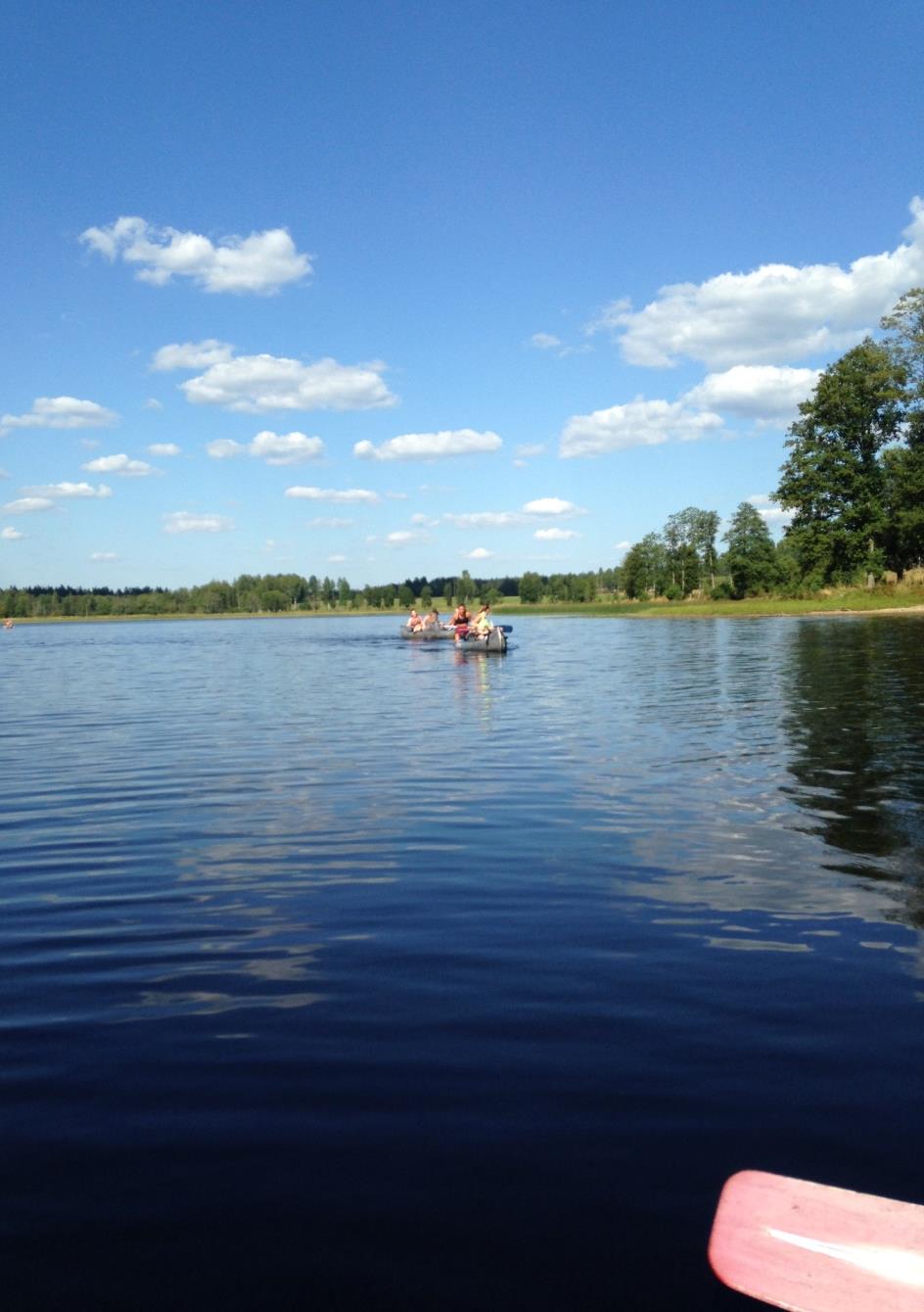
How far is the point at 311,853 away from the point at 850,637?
42127mm

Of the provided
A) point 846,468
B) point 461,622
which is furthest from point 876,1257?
point 846,468

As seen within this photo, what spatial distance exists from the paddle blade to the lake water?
0.14 meters

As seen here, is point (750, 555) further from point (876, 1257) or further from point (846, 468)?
point (876, 1257)

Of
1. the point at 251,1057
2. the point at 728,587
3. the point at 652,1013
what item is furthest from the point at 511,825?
the point at 728,587

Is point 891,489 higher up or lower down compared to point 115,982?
higher up

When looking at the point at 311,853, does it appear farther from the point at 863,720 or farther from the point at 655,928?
the point at 863,720

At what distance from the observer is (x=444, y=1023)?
20.4 feet

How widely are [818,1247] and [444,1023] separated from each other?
2849 mm

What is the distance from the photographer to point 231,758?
1797 centimetres

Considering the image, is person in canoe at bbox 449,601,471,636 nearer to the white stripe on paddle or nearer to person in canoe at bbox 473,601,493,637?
person in canoe at bbox 473,601,493,637

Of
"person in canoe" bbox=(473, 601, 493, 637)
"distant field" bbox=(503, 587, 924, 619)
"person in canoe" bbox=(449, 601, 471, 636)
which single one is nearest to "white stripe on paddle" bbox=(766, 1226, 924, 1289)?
"person in canoe" bbox=(473, 601, 493, 637)

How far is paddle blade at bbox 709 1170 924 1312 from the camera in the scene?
3.56 meters

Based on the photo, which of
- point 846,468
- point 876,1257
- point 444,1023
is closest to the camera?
point 876,1257

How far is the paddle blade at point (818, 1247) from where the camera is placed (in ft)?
11.7
